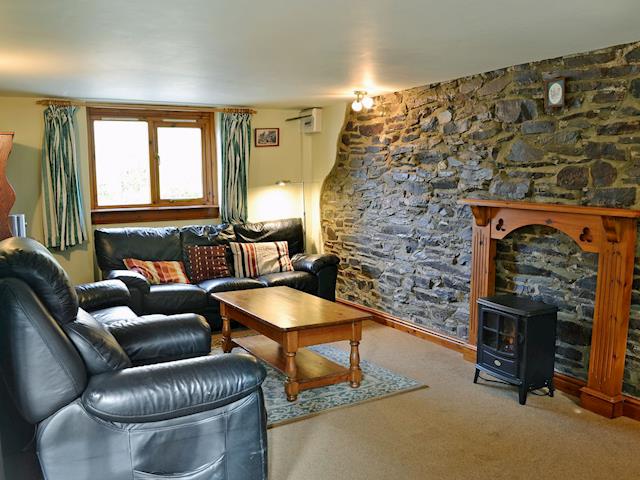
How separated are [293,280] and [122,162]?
2.14 m

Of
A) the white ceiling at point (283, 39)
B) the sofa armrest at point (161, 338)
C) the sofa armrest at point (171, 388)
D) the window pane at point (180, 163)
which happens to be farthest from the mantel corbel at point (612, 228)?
the window pane at point (180, 163)

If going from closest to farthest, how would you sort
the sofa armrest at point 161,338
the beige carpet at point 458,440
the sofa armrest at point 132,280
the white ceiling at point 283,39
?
the white ceiling at point 283,39 → the beige carpet at point 458,440 → the sofa armrest at point 161,338 → the sofa armrest at point 132,280

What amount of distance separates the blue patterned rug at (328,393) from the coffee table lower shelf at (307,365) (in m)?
0.07

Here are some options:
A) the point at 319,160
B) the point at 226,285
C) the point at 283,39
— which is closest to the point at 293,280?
the point at 226,285

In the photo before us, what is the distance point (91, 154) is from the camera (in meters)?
5.78


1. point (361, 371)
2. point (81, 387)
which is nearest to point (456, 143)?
point (361, 371)

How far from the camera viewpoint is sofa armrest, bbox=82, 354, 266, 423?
2.18m

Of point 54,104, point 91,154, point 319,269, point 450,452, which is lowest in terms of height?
point 450,452

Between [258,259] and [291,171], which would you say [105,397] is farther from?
[291,171]

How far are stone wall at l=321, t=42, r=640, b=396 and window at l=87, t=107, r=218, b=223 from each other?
1454mm

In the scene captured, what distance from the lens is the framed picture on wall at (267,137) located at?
21.3ft

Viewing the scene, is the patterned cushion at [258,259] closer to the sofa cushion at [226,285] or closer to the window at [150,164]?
the sofa cushion at [226,285]

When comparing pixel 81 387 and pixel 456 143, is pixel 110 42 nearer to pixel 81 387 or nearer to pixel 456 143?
pixel 81 387

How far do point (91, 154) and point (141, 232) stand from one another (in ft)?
3.12
